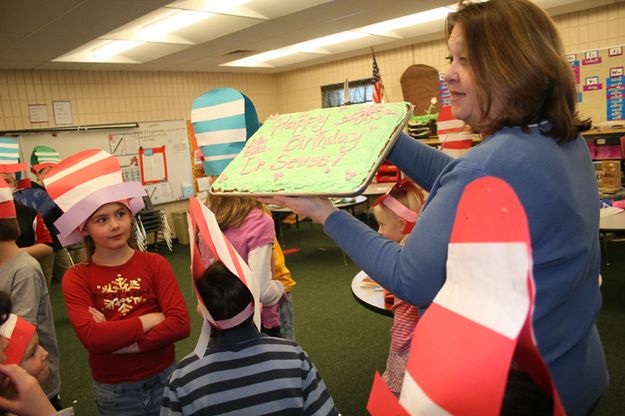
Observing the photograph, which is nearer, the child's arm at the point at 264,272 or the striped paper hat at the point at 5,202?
the child's arm at the point at 264,272

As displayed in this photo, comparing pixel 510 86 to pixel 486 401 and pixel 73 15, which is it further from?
pixel 73 15

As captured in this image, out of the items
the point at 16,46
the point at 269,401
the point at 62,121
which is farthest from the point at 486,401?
the point at 62,121

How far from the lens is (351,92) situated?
7.61 m

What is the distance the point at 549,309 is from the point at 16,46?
17.1 feet

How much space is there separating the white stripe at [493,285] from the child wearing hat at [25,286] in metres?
1.81

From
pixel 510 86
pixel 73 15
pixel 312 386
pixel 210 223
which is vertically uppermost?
pixel 73 15

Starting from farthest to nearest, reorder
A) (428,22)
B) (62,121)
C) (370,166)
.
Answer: (62,121) → (428,22) → (370,166)

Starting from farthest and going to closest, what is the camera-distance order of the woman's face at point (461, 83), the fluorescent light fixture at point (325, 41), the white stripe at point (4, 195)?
the fluorescent light fixture at point (325, 41) → the white stripe at point (4, 195) → the woman's face at point (461, 83)

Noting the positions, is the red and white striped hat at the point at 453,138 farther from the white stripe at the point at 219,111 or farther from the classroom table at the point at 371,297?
the white stripe at the point at 219,111

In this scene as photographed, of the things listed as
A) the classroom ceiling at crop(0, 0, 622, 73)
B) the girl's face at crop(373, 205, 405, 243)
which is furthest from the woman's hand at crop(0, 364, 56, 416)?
the classroom ceiling at crop(0, 0, 622, 73)

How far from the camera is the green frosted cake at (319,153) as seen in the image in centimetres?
92

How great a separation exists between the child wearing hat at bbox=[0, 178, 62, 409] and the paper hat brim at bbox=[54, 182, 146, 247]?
1.24 feet

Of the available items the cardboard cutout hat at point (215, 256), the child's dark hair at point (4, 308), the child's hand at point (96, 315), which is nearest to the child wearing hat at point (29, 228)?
the child's hand at point (96, 315)

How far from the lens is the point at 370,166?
90cm
